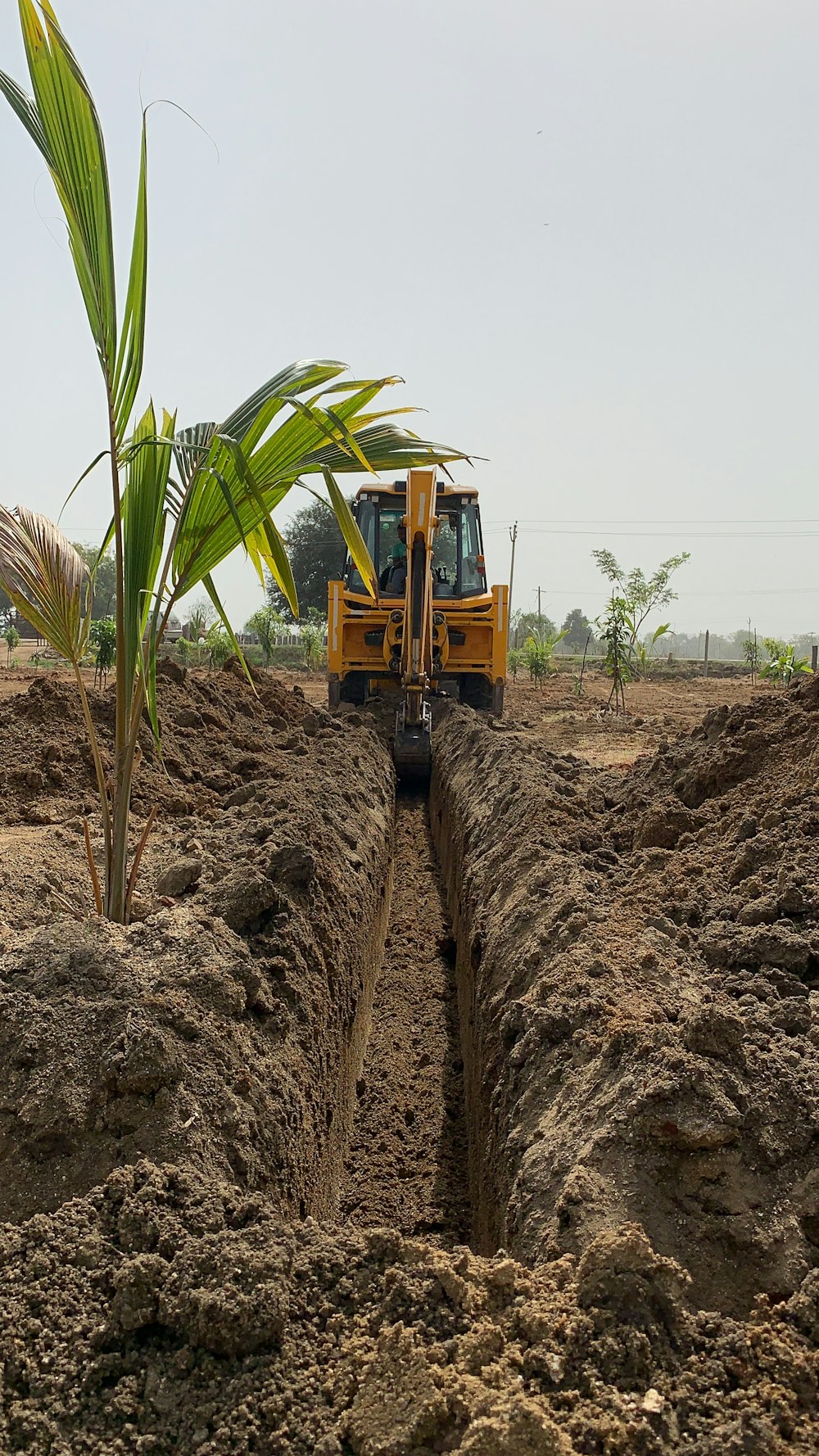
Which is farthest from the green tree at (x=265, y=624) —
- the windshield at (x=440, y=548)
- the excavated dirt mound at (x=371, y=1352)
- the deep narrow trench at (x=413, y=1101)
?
the excavated dirt mound at (x=371, y=1352)

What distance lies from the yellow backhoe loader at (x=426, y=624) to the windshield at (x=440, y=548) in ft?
0.04

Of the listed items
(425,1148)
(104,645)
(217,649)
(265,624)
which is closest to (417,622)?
(425,1148)

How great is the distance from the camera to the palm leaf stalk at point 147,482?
3.22 meters

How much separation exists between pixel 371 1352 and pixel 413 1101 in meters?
2.71

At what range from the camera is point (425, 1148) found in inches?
156

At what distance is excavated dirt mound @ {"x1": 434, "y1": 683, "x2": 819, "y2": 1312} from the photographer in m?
2.09

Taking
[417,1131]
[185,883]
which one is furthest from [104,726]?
[417,1131]

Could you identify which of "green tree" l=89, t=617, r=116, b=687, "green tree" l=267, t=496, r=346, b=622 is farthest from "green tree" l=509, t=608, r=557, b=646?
"green tree" l=89, t=617, r=116, b=687

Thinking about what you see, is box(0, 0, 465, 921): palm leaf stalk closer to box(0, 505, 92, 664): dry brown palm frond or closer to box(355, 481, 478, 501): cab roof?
box(0, 505, 92, 664): dry brown palm frond

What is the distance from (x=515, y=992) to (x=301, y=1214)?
3.47ft

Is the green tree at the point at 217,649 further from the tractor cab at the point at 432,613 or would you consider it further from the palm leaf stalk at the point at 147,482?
the palm leaf stalk at the point at 147,482

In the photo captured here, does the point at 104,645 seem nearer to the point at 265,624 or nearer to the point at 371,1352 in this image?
the point at 371,1352

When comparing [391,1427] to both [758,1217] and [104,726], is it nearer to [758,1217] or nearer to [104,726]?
[758,1217]

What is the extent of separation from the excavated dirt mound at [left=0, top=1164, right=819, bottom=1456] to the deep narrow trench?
163cm
